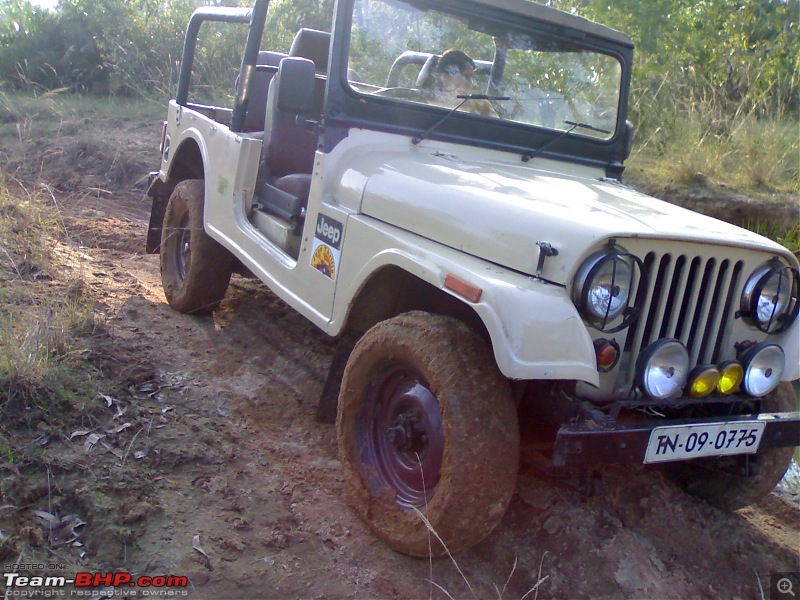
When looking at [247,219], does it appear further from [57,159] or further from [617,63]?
[57,159]

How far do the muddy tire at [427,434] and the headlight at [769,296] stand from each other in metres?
0.93

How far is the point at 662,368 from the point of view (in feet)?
7.80

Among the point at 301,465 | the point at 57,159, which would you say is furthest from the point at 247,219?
the point at 57,159

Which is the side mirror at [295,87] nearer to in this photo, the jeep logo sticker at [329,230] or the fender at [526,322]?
the jeep logo sticker at [329,230]

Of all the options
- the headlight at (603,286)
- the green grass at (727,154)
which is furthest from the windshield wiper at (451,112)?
the green grass at (727,154)

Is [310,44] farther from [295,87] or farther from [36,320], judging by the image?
[36,320]

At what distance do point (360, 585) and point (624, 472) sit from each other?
4.30 feet

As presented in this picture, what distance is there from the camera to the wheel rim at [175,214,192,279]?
467 centimetres

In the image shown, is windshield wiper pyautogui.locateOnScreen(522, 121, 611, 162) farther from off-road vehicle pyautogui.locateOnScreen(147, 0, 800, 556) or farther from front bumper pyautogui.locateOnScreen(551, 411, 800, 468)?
front bumper pyautogui.locateOnScreen(551, 411, 800, 468)

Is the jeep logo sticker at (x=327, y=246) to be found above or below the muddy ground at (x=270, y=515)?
above

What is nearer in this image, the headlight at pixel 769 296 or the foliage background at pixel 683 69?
the headlight at pixel 769 296

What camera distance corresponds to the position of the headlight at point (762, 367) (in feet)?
8.38

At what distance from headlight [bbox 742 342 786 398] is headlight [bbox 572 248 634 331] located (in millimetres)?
575

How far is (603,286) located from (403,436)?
858 millimetres
